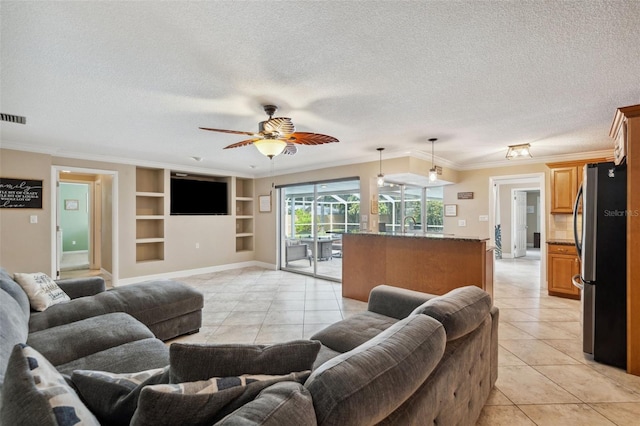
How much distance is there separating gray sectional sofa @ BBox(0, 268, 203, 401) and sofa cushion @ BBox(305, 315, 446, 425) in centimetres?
124

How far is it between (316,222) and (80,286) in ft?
13.4

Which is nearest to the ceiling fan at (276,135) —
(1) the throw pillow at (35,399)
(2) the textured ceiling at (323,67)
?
(2) the textured ceiling at (323,67)

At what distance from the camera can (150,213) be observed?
6.22 meters

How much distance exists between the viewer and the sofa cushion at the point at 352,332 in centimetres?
194

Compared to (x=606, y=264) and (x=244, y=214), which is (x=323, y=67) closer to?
(x=606, y=264)

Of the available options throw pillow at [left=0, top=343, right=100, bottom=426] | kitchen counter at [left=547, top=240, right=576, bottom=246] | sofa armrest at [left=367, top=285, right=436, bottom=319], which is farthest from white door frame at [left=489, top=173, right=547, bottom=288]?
throw pillow at [left=0, top=343, right=100, bottom=426]

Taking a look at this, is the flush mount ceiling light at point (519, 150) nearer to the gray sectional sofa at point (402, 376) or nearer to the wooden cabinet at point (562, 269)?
the wooden cabinet at point (562, 269)

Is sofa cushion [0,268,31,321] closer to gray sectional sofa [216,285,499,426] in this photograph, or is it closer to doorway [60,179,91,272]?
gray sectional sofa [216,285,499,426]

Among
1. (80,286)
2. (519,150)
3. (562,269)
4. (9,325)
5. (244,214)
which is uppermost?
(519,150)

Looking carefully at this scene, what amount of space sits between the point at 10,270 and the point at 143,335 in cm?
384

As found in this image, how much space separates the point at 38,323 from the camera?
2.23 meters

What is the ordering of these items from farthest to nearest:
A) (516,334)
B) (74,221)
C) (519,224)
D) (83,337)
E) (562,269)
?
(519,224) < (74,221) < (562,269) < (516,334) < (83,337)

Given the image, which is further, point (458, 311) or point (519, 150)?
point (519, 150)

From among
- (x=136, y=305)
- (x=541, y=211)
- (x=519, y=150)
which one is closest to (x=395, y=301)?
(x=136, y=305)
